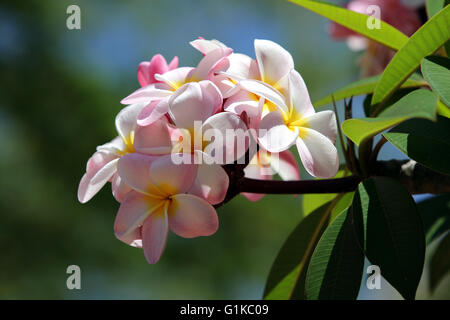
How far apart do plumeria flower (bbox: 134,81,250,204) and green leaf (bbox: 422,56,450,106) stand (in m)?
0.18

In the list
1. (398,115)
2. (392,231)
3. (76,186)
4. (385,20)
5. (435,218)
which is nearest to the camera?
(398,115)

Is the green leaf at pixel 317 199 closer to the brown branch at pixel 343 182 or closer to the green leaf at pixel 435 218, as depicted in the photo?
the brown branch at pixel 343 182

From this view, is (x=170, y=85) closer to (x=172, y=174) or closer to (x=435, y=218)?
(x=172, y=174)

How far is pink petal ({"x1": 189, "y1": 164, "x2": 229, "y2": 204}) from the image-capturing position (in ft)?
1.55

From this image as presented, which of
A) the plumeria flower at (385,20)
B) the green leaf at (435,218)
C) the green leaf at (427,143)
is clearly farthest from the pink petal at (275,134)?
the plumeria flower at (385,20)

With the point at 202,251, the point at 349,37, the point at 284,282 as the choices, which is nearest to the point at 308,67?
the point at 202,251

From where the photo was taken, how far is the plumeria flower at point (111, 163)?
53 centimetres

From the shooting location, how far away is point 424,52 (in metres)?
0.53

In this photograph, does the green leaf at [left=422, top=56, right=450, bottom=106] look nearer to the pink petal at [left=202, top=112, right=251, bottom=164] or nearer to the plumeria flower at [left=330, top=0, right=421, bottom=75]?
the pink petal at [left=202, top=112, right=251, bottom=164]

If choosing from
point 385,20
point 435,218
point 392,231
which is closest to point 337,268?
point 392,231

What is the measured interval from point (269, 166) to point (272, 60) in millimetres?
182

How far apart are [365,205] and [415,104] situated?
0.15 metres

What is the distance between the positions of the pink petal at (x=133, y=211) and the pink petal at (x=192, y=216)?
25 millimetres

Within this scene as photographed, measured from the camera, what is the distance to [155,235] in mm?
487
